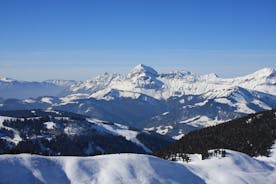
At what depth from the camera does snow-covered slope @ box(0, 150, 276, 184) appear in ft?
373

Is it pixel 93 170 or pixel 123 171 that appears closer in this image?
pixel 93 170

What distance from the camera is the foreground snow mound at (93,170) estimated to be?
11244 centimetres

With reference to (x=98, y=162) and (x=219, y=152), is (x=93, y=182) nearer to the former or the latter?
(x=98, y=162)

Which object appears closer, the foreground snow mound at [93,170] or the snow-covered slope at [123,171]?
the foreground snow mound at [93,170]

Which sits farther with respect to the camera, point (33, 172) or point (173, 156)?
point (173, 156)

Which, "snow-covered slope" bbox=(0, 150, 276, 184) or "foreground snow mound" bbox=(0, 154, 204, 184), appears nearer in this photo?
"foreground snow mound" bbox=(0, 154, 204, 184)

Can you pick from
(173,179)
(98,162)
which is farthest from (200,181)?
(98,162)

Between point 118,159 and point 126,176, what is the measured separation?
12.8 metres

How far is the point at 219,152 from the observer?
160125 mm

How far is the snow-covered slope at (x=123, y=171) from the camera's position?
4481 inches

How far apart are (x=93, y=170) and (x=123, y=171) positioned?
903 cm

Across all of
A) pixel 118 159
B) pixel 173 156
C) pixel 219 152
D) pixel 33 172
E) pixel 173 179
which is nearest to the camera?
pixel 33 172

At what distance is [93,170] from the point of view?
123375 millimetres

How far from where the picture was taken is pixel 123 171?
124 m
